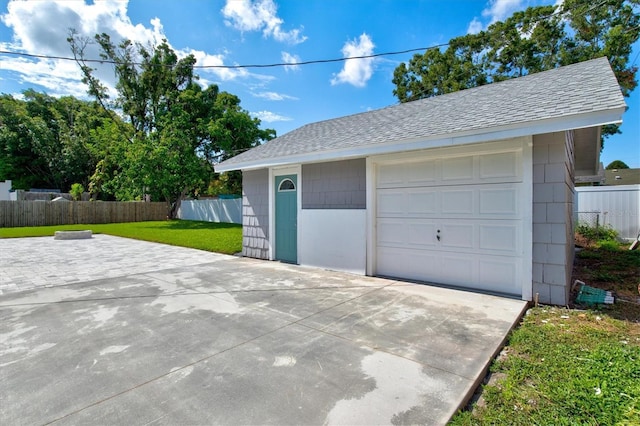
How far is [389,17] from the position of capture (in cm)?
1013

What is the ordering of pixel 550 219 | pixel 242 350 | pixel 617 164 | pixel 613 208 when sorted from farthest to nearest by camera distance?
pixel 617 164
pixel 613 208
pixel 550 219
pixel 242 350

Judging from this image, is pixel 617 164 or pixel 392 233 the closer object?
pixel 392 233

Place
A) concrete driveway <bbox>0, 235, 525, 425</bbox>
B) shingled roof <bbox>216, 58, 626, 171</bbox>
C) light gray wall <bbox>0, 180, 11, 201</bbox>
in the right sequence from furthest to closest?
light gray wall <bbox>0, 180, 11, 201</bbox>
shingled roof <bbox>216, 58, 626, 171</bbox>
concrete driveway <bbox>0, 235, 525, 425</bbox>

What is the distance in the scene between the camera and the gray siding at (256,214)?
8516mm

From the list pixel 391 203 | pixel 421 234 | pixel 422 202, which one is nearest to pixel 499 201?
pixel 422 202

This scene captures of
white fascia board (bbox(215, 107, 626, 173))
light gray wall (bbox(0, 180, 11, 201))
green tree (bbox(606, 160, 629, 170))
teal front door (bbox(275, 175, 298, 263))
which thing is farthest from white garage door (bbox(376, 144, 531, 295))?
green tree (bbox(606, 160, 629, 170))

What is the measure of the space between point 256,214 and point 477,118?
5.86 m

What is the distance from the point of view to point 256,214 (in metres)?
8.77

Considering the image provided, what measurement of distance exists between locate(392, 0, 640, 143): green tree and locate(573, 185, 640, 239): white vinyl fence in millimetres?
7512

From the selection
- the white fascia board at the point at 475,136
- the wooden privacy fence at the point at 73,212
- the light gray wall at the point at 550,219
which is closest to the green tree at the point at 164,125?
the wooden privacy fence at the point at 73,212

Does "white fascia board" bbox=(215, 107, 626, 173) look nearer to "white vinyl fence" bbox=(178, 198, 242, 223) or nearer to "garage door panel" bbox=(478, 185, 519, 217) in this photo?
"garage door panel" bbox=(478, 185, 519, 217)

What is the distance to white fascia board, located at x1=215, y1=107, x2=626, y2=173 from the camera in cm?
380

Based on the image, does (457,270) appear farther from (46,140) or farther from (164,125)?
(46,140)

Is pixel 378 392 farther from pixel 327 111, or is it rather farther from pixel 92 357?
pixel 327 111
